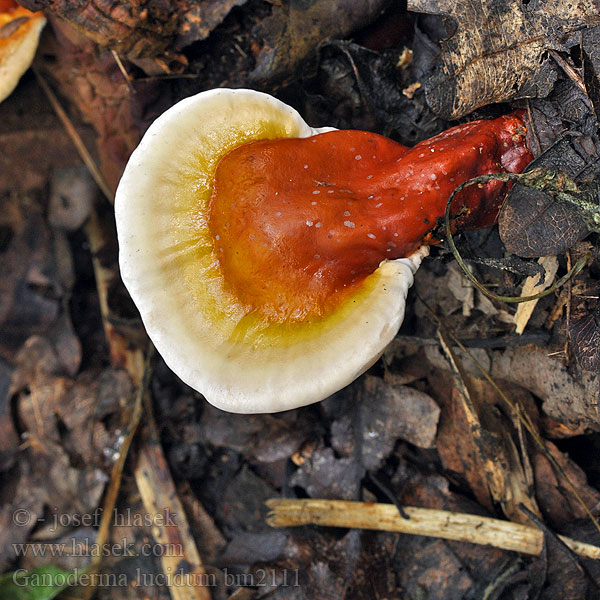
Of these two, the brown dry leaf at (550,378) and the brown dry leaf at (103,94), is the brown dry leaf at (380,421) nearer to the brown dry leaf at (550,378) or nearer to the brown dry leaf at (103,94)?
the brown dry leaf at (550,378)

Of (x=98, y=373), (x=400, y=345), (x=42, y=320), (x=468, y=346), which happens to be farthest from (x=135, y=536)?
(x=468, y=346)

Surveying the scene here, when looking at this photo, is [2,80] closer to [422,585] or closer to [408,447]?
[408,447]

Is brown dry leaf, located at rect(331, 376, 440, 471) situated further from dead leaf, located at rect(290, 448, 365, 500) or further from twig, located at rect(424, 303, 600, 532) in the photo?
twig, located at rect(424, 303, 600, 532)

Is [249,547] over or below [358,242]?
below

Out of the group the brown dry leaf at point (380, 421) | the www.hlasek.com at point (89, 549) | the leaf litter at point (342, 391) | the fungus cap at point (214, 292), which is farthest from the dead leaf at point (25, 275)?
the brown dry leaf at point (380, 421)

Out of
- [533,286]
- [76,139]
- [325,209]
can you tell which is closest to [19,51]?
[76,139]

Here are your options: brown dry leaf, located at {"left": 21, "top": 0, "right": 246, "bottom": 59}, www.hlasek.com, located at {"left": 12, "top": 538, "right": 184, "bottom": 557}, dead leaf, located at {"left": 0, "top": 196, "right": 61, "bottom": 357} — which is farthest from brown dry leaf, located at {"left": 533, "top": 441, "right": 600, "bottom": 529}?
dead leaf, located at {"left": 0, "top": 196, "right": 61, "bottom": 357}

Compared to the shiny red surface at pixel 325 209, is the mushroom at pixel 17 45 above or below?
above

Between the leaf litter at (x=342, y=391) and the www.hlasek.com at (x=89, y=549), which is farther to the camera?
the www.hlasek.com at (x=89, y=549)
